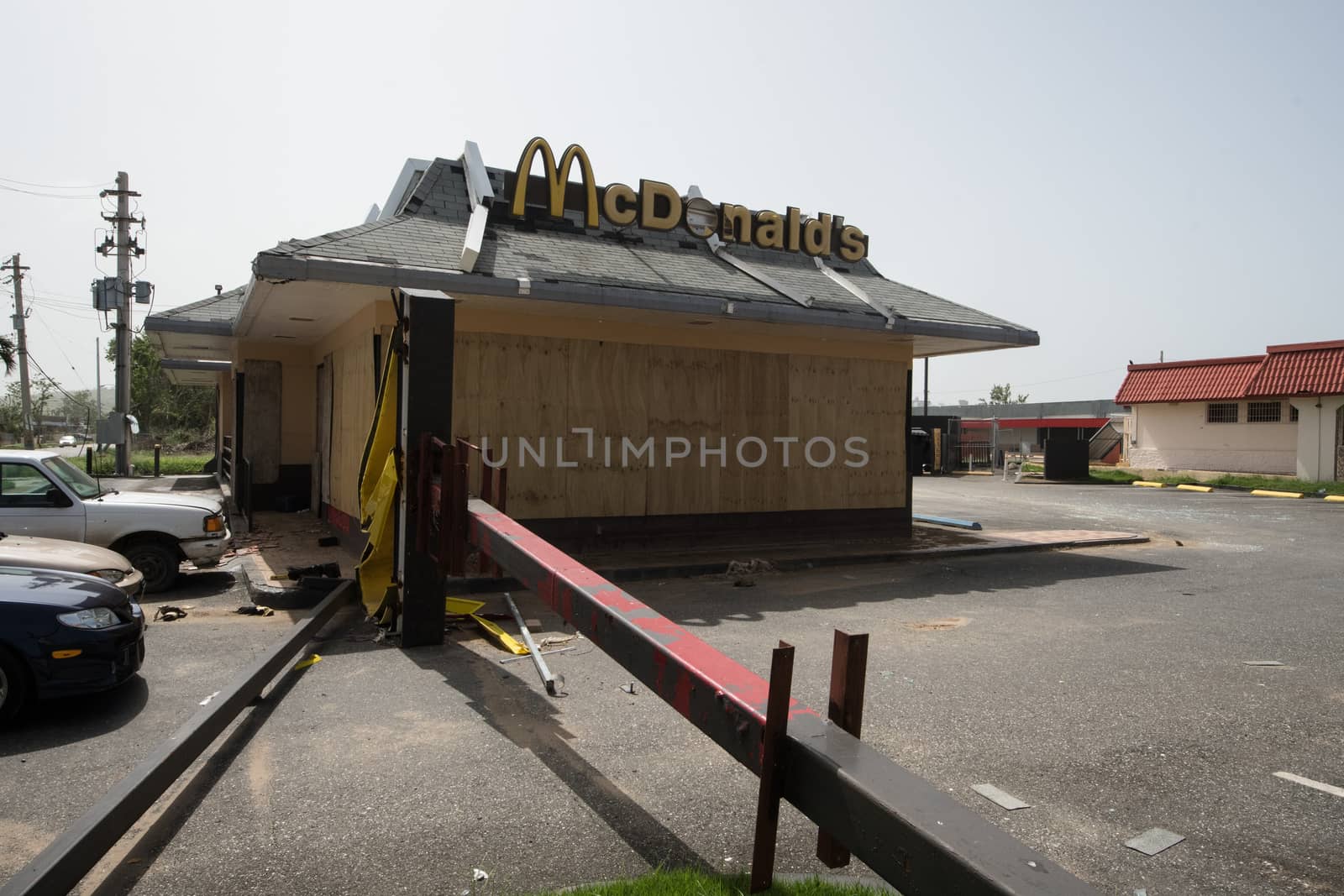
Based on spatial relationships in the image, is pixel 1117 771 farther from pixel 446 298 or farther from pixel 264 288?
pixel 264 288

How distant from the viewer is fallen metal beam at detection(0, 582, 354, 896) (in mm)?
2920

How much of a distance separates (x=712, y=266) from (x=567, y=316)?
2639 mm

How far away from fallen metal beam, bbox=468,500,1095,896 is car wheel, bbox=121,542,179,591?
23.5 feet

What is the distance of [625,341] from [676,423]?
1341mm

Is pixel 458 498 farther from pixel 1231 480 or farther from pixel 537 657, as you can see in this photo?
pixel 1231 480

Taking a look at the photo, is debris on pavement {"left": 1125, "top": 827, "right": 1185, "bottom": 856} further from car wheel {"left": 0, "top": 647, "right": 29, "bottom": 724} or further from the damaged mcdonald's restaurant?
the damaged mcdonald's restaurant

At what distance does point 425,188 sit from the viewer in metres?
12.0

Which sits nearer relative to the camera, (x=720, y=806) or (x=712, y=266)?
(x=720, y=806)

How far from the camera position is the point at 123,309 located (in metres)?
28.7

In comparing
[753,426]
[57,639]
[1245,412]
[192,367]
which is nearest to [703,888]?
[57,639]

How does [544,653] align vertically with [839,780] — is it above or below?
below

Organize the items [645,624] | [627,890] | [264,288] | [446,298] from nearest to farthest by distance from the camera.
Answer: [627,890] < [645,624] < [446,298] < [264,288]

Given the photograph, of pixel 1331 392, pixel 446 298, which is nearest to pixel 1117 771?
pixel 446 298

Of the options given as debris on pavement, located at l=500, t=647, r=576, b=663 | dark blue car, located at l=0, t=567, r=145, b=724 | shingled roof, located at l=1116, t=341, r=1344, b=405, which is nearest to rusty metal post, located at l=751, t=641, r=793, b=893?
debris on pavement, located at l=500, t=647, r=576, b=663
